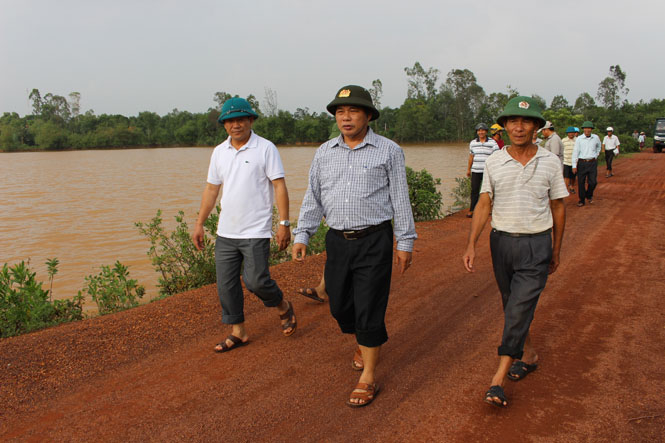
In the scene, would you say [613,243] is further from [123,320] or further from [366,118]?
[123,320]

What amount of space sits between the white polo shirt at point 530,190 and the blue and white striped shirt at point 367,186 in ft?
2.26

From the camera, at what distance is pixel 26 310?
16.1ft

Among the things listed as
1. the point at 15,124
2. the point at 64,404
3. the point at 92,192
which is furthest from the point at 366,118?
the point at 15,124

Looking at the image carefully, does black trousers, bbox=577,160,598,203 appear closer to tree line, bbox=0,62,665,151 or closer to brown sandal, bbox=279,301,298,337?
brown sandal, bbox=279,301,298,337

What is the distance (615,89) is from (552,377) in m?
82.0

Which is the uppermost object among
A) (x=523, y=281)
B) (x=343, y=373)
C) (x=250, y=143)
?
(x=250, y=143)

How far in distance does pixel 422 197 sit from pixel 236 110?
7427 millimetres

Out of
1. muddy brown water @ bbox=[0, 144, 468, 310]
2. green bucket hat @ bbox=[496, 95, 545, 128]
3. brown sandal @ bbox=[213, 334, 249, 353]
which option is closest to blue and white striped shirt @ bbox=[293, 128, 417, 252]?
green bucket hat @ bbox=[496, 95, 545, 128]

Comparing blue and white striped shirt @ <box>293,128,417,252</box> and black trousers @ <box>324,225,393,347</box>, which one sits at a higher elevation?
blue and white striped shirt @ <box>293,128,417,252</box>

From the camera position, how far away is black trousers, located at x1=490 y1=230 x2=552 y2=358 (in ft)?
10.1

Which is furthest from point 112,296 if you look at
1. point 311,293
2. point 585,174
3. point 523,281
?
point 585,174

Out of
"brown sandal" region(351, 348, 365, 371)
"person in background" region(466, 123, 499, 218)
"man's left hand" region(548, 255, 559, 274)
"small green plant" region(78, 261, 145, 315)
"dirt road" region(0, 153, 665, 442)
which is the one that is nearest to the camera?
"dirt road" region(0, 153, 665, 442)

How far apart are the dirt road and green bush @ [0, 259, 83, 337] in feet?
1.78

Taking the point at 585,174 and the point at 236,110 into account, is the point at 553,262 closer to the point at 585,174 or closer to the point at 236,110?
the point at 236,110
